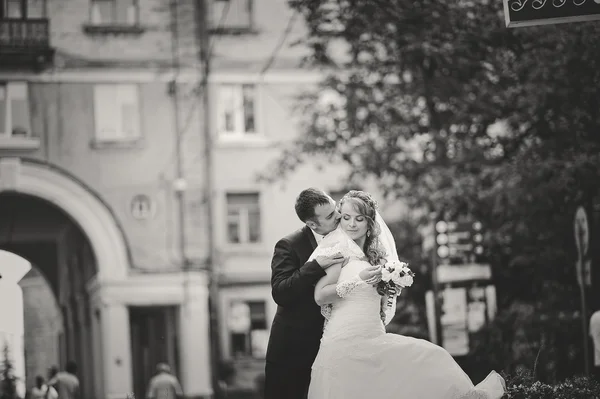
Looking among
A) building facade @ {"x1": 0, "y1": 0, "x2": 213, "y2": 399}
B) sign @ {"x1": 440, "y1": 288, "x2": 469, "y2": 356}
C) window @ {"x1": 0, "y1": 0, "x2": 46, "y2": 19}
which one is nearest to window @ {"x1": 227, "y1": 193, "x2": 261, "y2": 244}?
building facade @ {"x1": 0, "y1": 0, "x2": 213, "y2": 399}

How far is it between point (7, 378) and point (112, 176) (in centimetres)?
742

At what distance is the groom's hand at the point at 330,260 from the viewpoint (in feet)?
22.5

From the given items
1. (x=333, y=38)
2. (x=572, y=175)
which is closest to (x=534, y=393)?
(x=572, y=175)

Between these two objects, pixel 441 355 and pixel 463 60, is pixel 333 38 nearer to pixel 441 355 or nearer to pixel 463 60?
pixel 463 60

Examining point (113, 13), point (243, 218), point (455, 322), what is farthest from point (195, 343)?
point (113, 13)

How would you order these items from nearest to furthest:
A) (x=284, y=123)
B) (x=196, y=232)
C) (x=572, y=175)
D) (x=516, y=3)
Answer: (x=516, y=3)
(x=572, y=175)
(x=196, y=232)
(x=284, y=123)

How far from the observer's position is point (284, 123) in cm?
2422

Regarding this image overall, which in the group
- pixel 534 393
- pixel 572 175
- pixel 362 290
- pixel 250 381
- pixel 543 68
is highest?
pixel 543 68

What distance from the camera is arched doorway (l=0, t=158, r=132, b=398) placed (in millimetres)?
18859

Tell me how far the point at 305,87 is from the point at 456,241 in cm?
665

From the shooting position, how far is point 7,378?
13.5m

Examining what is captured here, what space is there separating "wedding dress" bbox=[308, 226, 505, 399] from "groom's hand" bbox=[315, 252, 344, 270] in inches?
2.5

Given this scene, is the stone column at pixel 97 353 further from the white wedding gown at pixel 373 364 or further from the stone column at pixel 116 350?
the white wedding gown at pixel 373 364

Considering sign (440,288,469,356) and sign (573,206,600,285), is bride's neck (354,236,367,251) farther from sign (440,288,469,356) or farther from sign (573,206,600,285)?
sign (440,288,469,356)
